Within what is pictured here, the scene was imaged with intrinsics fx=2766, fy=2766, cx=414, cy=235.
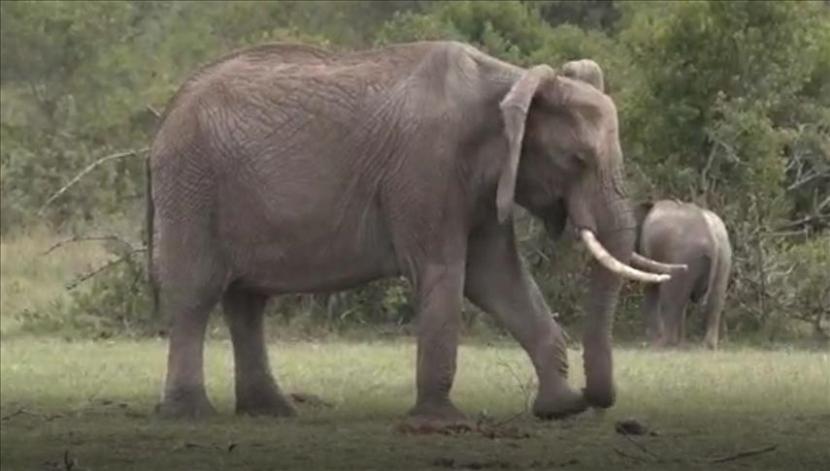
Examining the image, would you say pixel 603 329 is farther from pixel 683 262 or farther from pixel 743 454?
pixel 683 262

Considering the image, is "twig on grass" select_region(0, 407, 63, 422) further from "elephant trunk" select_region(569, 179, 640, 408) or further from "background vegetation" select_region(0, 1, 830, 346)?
"background vegetation" select_region(0, 1, 830, 346)

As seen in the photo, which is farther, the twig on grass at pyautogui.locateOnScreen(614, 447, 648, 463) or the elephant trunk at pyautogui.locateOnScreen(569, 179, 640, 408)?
the elephant trunk at pyautogui.locateOnScreen(569, 179, 640, 408)

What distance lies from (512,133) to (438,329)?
1.06m

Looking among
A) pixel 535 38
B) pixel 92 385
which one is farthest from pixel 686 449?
pixel 535 38

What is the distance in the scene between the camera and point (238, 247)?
14.9 m

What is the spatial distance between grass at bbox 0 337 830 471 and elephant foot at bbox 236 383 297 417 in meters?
0.12

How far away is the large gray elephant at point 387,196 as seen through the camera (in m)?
14.1

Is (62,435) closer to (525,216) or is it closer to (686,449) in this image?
(686,449)

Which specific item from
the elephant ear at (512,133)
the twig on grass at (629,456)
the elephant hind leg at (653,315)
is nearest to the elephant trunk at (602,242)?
the elephant ear at (512,133)

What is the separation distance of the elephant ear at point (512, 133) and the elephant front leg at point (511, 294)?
0.61 m

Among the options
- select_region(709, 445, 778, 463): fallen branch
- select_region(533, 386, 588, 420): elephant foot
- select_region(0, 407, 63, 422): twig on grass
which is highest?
select_region(709, 445, 778, 463): fallen branch

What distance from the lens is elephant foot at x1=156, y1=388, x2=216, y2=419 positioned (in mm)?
14484

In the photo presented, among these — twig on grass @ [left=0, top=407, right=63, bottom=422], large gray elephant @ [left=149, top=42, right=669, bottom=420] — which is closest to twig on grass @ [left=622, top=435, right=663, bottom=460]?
large gray elephant @ [left=149, top=42, right=669, bottom=420]

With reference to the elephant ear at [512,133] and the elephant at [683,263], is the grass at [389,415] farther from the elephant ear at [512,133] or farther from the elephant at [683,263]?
the elephant ear at [512,133]
